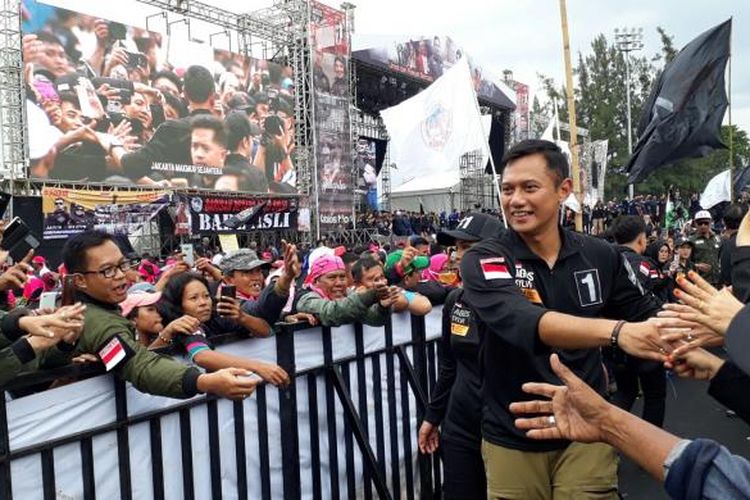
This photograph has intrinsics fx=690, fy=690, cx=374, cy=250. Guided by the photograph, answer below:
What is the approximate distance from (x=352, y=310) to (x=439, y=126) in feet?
17.8

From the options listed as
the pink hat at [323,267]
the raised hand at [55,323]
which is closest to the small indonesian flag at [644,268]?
the pink hat at [323,267]

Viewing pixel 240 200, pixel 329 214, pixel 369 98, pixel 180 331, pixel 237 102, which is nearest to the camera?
pixel 180 331

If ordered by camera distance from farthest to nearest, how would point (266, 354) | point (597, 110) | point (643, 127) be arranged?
1. point (597, 110)
2. point (643, 127)
3. point (266, 354)

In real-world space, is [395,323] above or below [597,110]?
below

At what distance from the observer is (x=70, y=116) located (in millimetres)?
16812

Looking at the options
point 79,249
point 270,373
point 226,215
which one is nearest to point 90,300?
point 79,249

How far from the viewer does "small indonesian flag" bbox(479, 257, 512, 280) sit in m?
2.16

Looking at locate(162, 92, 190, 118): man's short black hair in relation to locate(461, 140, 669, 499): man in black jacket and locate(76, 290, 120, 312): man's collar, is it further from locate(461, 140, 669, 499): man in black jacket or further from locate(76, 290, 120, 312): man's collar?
locate(461, 140, 669, 499): man in black jacket

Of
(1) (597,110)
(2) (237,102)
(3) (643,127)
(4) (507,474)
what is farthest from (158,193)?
(1) (597,110)

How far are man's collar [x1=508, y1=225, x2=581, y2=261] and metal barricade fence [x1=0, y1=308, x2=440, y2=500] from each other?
A: 1254 millimetres

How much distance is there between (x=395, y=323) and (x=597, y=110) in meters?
50.3

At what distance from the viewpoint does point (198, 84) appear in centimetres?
2055

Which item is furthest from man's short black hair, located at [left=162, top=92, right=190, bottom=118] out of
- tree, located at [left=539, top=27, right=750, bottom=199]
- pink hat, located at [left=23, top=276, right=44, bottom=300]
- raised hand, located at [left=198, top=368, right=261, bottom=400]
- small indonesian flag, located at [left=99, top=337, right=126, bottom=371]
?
tree, located at [left=539, top=27, right=750, bottom=199]

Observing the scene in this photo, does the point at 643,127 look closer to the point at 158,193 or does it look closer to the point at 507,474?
the point at 507,474
